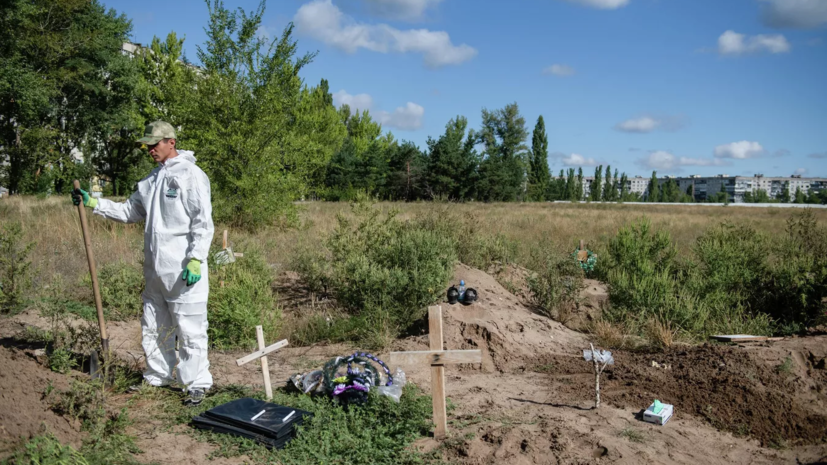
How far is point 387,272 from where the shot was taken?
7.06m

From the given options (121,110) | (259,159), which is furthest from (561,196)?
(259,159)

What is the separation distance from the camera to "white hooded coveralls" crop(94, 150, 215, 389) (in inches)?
169

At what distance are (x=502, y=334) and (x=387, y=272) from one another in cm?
168

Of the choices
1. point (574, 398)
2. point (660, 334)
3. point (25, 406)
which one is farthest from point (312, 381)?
point (660, 334)

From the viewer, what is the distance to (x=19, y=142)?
89.0 feet

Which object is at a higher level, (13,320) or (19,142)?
(19,142)

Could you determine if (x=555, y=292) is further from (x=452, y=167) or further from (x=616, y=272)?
(x=452, y=167)

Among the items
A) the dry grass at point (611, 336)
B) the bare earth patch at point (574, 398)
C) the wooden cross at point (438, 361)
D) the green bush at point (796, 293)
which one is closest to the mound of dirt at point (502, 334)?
the bare earth patch at point (574, 398)

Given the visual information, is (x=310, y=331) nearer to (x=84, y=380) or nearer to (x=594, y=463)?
(x=84, y=380)

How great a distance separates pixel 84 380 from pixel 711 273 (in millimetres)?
8578

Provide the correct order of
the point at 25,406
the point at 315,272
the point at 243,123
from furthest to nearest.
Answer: the point at 243,123 < the point at 315,272 < the point at 25,406

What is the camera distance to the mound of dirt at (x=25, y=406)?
127 inches

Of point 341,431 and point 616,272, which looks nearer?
point 341,431

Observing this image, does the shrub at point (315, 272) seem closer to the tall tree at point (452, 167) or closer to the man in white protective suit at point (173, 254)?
the man in white protective suit at point (173, 254)
